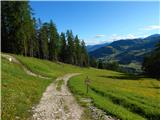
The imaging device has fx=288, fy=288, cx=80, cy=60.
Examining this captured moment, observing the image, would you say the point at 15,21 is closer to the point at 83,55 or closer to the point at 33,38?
the point at 33,38

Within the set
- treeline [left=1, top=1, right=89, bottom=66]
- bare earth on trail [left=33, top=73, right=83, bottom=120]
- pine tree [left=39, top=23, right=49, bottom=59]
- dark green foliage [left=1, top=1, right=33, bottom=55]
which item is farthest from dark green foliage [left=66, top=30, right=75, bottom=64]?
bare earth on trail [left=33, top=73, right=83, bottom=120]

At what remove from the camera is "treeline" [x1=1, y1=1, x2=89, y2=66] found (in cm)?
7669

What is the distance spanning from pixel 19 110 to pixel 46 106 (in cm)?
357

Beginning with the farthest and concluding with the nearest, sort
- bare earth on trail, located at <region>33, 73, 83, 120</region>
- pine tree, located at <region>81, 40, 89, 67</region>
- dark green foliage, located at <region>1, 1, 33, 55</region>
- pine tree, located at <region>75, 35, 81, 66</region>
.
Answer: pine tree, located at <region>81, 40, 89, 67</region>, pine tree, located at <region>75, 35, 81, 66</region>, dark green foliage, located at <region>1, 1, 33, 55</region>, bare earth on trail, located at <region>33, 73, 83, 120</region>

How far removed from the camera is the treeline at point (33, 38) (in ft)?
252

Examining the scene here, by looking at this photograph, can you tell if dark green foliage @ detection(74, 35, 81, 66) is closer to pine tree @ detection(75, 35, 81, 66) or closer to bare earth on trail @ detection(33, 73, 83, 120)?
pine tree @ detection(75, 35, 81, 66)

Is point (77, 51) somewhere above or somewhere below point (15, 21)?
below

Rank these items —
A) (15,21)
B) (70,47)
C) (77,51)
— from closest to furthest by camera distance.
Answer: (15,21) < (70,47) < (77,51)

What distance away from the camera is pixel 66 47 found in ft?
429

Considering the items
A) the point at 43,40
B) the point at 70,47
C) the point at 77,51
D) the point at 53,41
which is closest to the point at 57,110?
the point at 43,40

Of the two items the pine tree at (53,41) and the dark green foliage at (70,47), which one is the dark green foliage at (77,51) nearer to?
the dark green foliage at (70,47)

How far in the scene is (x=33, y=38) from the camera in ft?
338

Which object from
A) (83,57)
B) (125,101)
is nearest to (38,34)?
(83,57)

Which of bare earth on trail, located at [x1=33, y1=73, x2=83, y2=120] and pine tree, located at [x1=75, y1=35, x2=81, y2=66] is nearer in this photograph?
bare earth on trail, located at [x1=33, y1=73, x2=83, y2=120]
